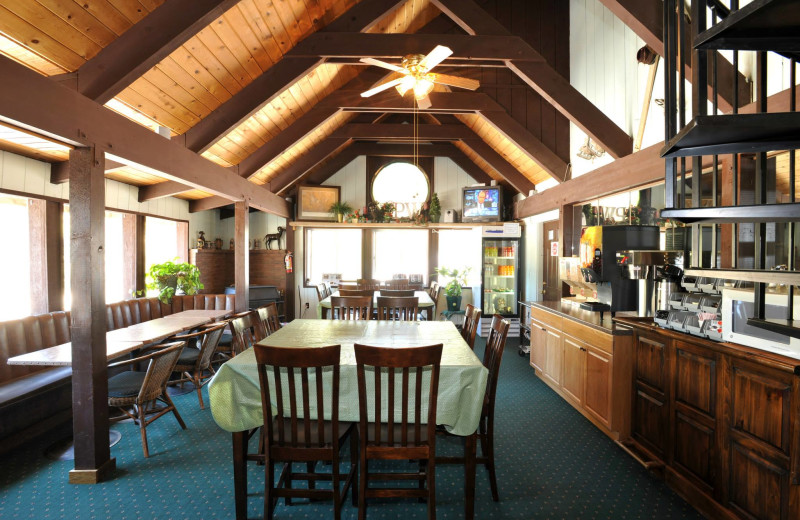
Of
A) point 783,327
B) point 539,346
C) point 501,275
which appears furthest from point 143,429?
point 501,275

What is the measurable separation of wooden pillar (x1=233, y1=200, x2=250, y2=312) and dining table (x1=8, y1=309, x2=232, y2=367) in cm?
32

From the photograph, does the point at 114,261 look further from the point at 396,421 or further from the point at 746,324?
the point at 746,324

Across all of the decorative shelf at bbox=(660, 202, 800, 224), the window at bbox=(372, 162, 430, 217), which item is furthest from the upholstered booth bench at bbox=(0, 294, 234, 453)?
the window at bbox=(372, 162, 430, 217)

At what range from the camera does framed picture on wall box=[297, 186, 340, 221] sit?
803 centimetres

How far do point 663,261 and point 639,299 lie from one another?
4.37ft

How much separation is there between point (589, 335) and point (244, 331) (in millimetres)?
2778

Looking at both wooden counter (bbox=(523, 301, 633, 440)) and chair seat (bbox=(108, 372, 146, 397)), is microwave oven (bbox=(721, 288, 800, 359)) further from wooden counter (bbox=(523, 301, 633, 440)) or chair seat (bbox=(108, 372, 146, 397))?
chair seat (bbox=(108, 372, 146, 397))

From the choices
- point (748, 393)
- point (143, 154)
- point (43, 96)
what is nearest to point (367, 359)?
point (748, 393)

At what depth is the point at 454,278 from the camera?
309 inches

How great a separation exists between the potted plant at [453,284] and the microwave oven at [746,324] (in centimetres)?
545

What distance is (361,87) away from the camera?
554cm

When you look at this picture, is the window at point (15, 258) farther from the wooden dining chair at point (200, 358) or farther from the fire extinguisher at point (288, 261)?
the fire extinguisher at point (288, 261)

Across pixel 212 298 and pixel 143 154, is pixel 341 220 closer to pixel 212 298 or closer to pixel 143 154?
pixel 212 298

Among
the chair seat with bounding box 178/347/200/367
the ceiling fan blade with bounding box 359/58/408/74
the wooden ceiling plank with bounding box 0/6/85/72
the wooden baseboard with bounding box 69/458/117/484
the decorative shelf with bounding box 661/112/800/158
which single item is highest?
the ceiling fan blade with bounding box 359/58/408/74
